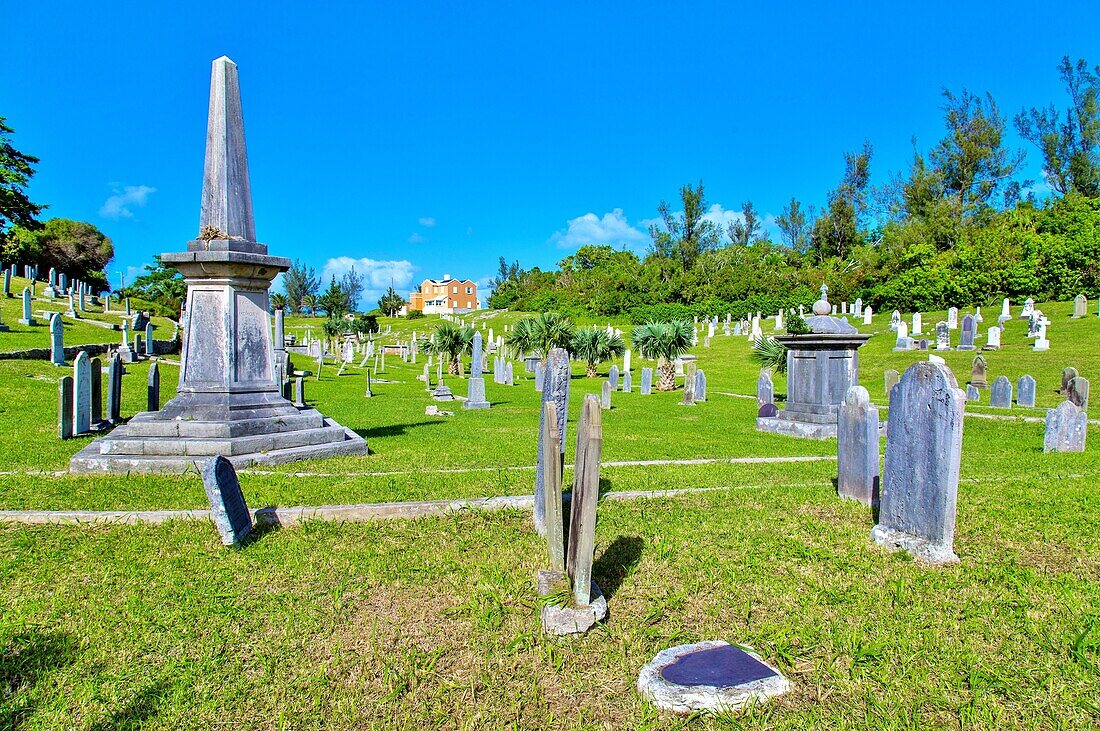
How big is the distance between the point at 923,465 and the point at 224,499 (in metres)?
5.17

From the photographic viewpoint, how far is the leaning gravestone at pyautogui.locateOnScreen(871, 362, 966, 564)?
4.36m

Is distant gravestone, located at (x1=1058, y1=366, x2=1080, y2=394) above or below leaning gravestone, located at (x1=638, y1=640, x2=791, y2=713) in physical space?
above

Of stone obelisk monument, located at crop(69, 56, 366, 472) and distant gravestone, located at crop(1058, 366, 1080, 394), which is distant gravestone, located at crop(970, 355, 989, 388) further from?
stone obelisk monument, located at crop(69, 56, 366, 472)

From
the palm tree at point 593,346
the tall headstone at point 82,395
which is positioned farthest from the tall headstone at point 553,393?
the palm tree at point 593,346

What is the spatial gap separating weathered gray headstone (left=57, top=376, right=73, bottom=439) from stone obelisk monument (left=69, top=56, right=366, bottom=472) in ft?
7.23

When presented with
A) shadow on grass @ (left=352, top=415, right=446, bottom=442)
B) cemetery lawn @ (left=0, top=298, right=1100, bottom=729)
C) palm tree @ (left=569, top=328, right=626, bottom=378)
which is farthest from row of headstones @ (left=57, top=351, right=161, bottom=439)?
palm tree @ (left=569, top=328, right=626, bottom=378)

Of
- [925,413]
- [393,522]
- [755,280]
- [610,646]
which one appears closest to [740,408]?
[925,413]

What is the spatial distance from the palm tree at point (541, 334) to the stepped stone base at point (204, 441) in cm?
1911

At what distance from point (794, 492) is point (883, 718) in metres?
3.84

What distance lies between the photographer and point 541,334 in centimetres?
2708

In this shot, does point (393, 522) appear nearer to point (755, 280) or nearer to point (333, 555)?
point (333, 555)

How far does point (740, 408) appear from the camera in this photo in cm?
1673

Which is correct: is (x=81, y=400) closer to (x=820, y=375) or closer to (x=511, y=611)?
(x=511, y=611)

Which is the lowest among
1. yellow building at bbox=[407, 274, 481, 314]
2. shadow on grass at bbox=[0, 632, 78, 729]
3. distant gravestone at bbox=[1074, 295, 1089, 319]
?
shadow on grass at bbox=[0, 632, 78, 729]
